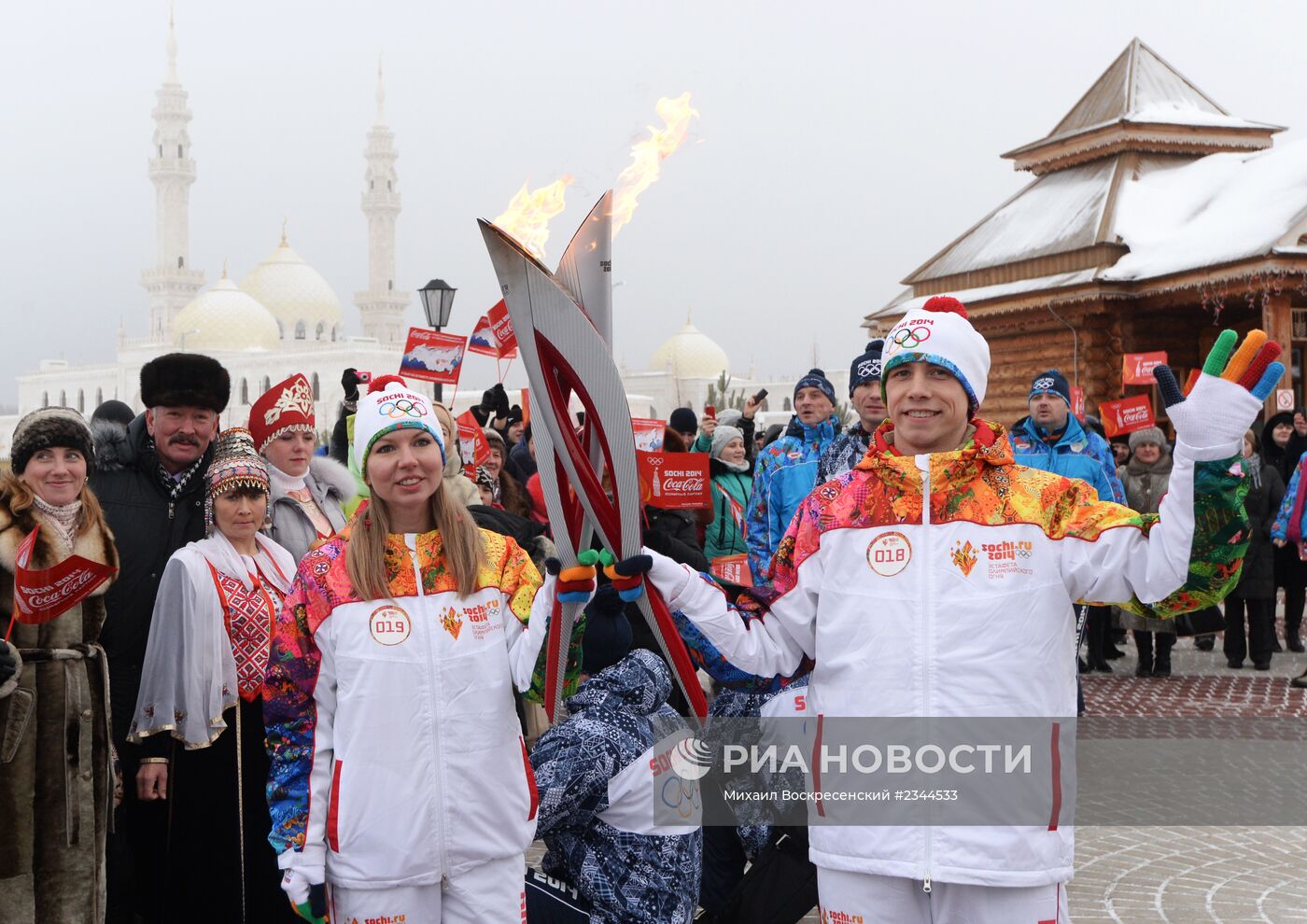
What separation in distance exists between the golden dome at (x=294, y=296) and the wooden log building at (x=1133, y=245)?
67951 millimetres

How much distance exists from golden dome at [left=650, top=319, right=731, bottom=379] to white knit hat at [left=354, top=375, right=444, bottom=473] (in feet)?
273

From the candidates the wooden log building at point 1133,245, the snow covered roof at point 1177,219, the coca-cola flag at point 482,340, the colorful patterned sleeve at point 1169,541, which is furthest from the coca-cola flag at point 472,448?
A: the snow covered roof at point 1177,219

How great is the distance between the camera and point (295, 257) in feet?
294

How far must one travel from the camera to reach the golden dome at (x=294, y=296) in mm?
87500

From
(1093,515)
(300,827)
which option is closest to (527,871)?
(300,827)

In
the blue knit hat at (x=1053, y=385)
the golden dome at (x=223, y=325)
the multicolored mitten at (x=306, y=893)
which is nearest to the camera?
the multicolored mitten at (x=306, y=893)

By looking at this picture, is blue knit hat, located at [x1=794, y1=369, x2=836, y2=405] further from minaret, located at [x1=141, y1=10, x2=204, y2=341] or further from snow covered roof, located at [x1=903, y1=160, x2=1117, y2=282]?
minaret, located at [x1=141, y1=10, x2=204, y2=341]

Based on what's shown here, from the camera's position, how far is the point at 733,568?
6918mm

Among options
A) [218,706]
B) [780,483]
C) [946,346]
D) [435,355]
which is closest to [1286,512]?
[780,483]

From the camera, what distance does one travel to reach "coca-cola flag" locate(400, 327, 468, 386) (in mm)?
11109

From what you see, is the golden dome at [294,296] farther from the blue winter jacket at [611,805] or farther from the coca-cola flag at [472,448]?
the blue winter jacket at [611,805]

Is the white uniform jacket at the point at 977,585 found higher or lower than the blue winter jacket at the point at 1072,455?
lower

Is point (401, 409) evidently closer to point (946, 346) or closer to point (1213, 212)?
point (946, 346)

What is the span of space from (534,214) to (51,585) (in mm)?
1605
